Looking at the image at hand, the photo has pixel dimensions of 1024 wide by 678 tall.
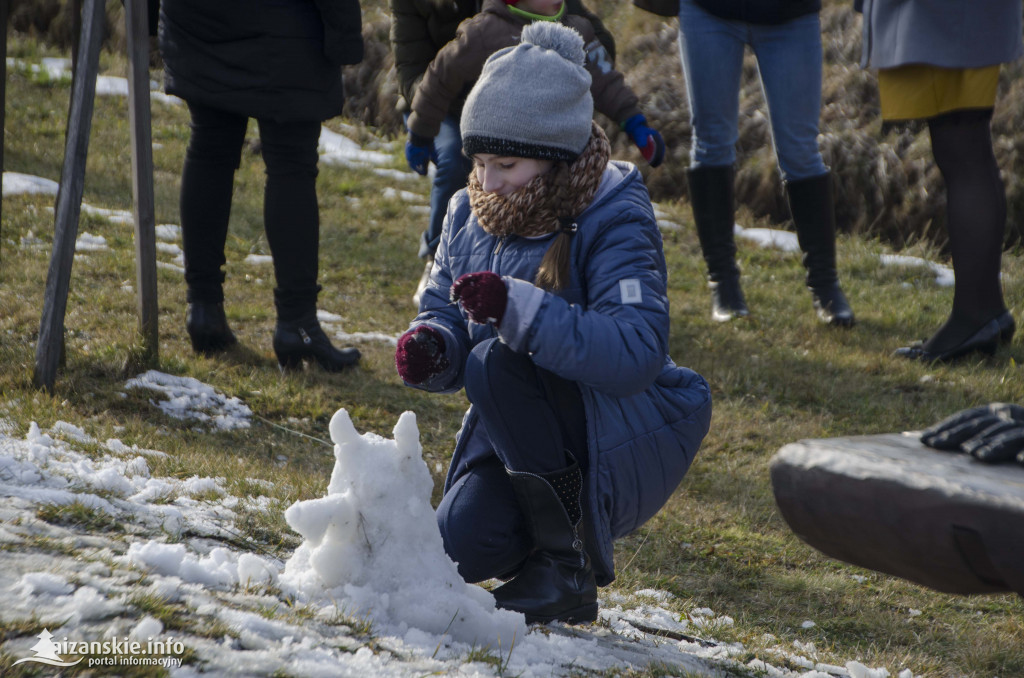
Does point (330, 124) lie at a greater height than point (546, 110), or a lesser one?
lesser

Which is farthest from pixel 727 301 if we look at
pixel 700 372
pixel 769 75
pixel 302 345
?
pixel 302 345

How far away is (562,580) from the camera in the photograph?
227 cm

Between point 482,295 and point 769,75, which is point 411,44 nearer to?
point 769,75

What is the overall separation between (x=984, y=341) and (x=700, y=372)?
1.22m

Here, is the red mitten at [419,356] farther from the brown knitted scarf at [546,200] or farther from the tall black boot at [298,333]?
the tall black boot at [298,333]

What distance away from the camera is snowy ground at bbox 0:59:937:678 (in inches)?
61.7

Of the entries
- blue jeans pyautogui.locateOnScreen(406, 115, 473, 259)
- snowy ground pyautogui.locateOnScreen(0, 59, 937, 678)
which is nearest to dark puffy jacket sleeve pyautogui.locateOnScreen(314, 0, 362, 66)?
blue jeans pyautogui.locateOnScreen(406, 115, 473, 259)

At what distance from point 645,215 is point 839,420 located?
2.04 m

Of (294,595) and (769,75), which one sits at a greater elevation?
(769,75)

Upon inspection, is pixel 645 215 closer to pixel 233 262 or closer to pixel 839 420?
pixel 839 420

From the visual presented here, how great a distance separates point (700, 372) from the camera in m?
4.51

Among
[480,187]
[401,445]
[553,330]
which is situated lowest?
[401,445]

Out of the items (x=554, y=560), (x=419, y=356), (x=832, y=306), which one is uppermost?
(x=419, y=356)

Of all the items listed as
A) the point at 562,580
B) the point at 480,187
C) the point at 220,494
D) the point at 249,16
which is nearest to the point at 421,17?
the point at 249,16
